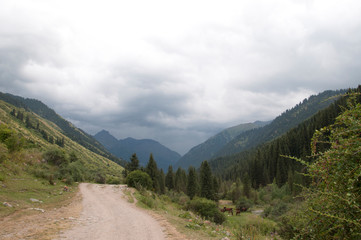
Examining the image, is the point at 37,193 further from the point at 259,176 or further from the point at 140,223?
the point at 259,176

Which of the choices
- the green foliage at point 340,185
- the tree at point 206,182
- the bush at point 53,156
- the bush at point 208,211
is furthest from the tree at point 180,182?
the green foliage at point 340,185

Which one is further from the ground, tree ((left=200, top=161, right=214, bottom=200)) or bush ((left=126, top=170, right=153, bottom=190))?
bush ((left=126, top=170, right=153, bottom=190))

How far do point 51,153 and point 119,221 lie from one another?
31.1 metres

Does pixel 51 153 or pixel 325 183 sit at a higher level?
pixel 325 183

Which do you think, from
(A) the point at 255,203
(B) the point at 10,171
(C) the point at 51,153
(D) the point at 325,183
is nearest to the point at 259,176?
(A) the point at 255,203

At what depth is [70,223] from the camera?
446 inches

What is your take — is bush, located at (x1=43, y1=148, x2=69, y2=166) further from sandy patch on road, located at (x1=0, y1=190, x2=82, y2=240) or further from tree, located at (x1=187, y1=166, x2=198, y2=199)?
tree, located at (x1=187, y1=166, x2=198, y2=199)

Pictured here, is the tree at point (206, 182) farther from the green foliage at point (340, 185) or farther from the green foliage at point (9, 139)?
the green foliage at point (340, 185)

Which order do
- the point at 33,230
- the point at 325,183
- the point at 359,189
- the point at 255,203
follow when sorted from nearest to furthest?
1. the point at 359,189
2. the point at 325,183
3. the point at 33,230
4. the point at 255,203

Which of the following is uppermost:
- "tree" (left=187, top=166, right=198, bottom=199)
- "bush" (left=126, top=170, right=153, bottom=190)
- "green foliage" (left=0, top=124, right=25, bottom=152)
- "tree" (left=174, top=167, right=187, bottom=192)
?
"green foliage" (left=0, top=124, right=25, bottom=152)

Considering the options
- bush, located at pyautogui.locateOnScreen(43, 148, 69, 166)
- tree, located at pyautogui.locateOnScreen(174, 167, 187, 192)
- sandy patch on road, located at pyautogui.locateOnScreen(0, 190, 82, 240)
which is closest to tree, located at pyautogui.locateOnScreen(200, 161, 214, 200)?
tree, located at pyautogui.locateOnScreen(174, 167, 187, 192)

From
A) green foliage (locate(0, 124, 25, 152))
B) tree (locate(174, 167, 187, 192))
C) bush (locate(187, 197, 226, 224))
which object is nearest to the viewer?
green foliage (locate(0, 124, 25, 152))

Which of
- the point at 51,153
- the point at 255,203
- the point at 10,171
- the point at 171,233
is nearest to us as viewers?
the point at 171,233

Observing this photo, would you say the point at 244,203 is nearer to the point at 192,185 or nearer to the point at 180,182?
the point at 192,185
